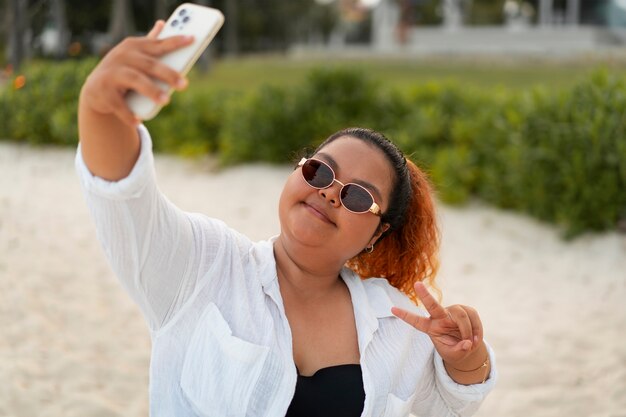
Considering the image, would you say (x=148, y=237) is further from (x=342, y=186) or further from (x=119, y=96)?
(x=342, y=186)

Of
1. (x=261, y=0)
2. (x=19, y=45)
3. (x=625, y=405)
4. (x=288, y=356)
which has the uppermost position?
(x=288, y=356)

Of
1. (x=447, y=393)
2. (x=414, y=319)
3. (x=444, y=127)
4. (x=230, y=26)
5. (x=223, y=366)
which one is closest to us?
(x=223, y=366)

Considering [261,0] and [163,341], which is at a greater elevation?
[163,341]

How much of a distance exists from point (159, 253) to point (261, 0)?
60.2 m

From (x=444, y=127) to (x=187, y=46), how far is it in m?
7.27

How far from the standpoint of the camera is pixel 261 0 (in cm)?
5969

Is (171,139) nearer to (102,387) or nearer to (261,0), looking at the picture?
(102,387)

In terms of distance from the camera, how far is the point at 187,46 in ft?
4.74

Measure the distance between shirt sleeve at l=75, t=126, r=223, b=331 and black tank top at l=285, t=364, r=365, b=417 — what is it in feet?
1.30

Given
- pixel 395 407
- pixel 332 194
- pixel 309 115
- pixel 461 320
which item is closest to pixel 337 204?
pixel 332 194

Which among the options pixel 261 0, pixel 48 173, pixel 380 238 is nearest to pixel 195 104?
pixel 48 173

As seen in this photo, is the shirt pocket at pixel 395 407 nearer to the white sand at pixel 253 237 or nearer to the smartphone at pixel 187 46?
the smartphone at pixel 187 46

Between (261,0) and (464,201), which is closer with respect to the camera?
(464,201)

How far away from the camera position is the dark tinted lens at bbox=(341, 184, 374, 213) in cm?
205
